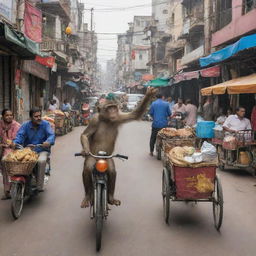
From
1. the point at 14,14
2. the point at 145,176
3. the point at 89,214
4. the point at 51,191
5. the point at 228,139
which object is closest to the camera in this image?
the point at 89,214

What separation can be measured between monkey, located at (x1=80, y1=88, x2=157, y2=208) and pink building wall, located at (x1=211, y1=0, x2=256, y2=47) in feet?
36.0

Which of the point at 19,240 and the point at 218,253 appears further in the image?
the point at 19,240

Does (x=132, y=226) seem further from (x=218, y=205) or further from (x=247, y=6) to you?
(x=247, y=6)

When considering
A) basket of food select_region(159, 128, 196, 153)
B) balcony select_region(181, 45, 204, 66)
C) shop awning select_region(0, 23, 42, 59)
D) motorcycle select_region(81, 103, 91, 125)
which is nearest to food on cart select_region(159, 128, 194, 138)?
basket of food select_region(159, 128, 196, 153)

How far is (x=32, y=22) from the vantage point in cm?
1462

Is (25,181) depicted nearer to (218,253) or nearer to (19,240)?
(19,240)

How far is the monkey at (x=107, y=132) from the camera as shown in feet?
16.1

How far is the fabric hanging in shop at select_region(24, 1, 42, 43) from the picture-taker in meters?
13.9

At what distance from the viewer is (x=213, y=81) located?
20.6 meters

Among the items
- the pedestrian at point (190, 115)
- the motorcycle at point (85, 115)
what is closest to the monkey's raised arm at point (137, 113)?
the pedestrian at point (190, 115)

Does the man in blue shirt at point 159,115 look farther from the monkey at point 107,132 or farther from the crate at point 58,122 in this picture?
the crate at point 58,122

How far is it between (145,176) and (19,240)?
4.24m

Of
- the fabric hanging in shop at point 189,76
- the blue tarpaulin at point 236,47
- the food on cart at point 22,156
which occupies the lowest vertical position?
the food on cart at point 22,156

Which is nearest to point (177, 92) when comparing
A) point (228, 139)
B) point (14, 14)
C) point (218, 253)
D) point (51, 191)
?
point (14, 14)
